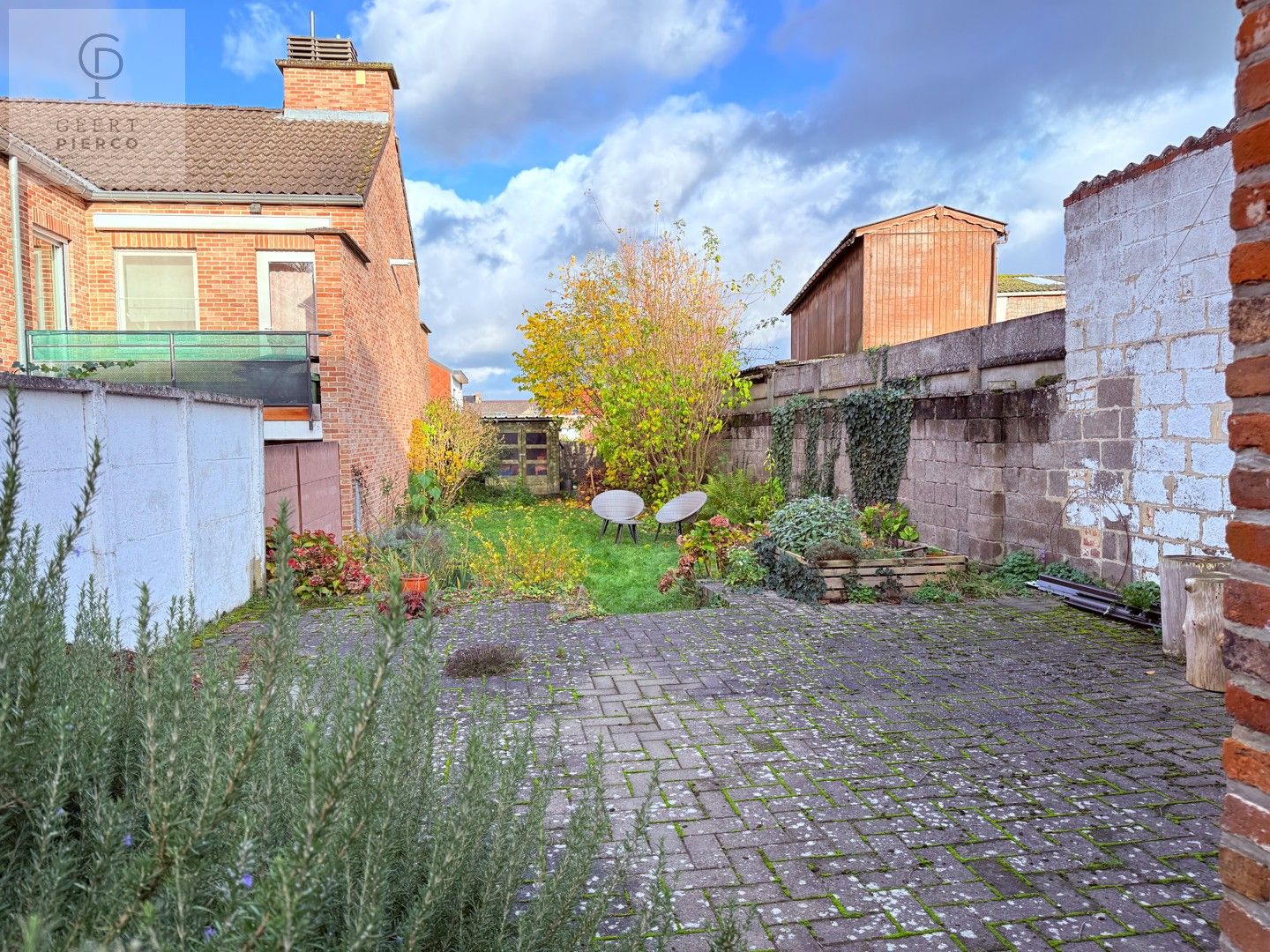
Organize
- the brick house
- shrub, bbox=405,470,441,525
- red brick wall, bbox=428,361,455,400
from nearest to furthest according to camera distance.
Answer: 1. the brick house
2. shrub, bbox=405,470,441,525
3. red brick wall, bbox=428,361,455,400

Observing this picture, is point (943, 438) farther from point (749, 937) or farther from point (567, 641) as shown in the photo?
point (749, 937)

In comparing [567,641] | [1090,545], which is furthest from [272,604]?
[1090,545]

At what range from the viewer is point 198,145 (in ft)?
41.4

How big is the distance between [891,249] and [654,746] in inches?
666

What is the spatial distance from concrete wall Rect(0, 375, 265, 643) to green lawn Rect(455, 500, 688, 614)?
11.4 ft

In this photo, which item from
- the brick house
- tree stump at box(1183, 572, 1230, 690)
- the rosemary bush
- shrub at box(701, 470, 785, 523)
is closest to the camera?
the rosemary bush

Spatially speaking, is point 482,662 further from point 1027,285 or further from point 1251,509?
point 1027,285

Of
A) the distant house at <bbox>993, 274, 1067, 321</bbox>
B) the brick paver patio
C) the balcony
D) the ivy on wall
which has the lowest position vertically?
the brick paver patio

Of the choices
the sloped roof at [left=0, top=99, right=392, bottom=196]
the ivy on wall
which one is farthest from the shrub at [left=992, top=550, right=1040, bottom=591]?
the sloped roof at [left=0, top=99, right=392, bottom=196]

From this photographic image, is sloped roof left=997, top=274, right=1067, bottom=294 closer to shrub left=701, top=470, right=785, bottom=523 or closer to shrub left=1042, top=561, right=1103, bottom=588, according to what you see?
shrub left=701, top=470, right=785, bottom=523

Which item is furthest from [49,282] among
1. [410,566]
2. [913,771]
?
[913,771]

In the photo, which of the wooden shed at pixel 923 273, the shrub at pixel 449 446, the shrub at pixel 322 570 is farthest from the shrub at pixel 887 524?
the wooden shed at pixel 923 273

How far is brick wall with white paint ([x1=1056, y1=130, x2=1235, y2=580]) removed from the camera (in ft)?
→ 18.5

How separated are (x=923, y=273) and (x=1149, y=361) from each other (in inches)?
516
